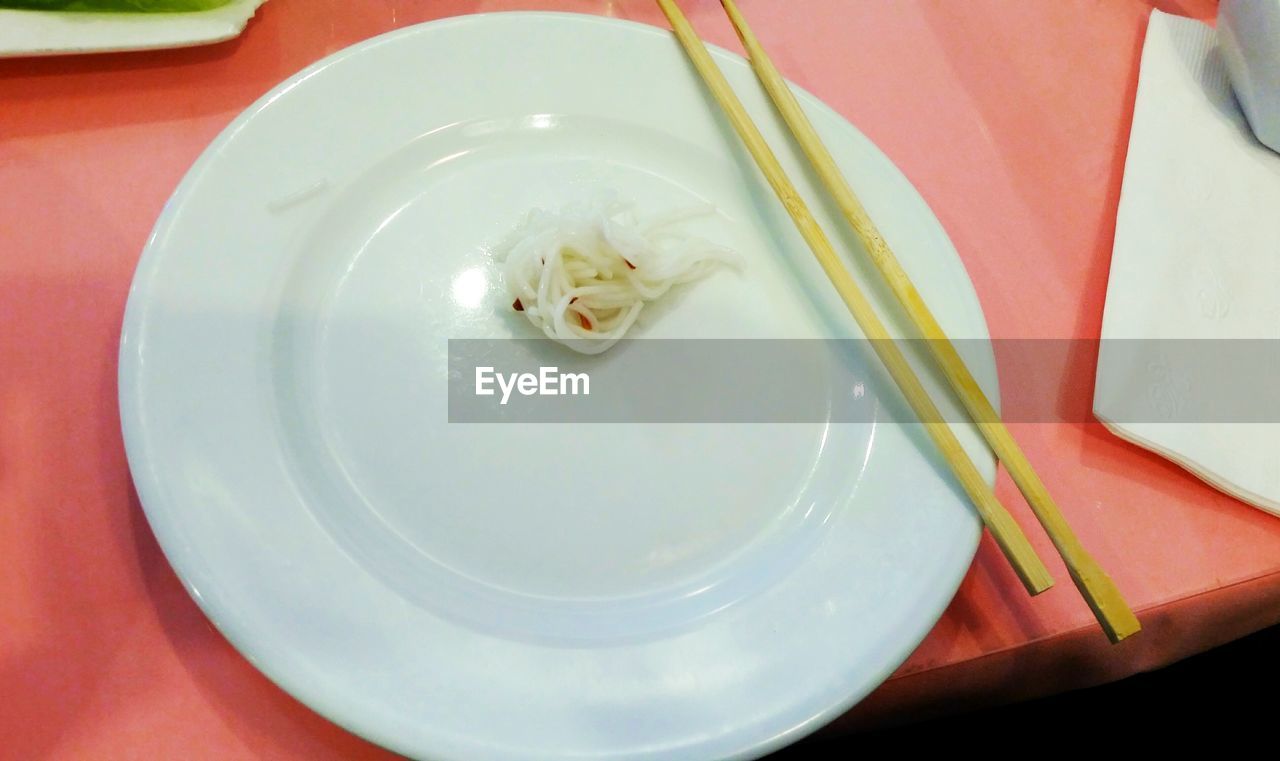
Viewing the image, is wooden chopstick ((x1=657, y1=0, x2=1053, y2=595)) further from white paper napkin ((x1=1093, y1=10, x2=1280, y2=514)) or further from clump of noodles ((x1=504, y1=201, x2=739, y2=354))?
white paper napkin ((x1=1093, y1=10, x2=1280, y2=514))

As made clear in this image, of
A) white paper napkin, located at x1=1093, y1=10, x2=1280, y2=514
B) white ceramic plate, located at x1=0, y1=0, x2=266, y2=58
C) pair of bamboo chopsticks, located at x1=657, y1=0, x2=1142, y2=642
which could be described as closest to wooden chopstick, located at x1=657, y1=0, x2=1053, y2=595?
pair of bamboo chopsticks, located at x1=657, y1=0, x2=1142, y2=642

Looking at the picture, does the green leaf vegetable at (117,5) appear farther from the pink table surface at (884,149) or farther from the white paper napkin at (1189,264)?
the white paper napkin at (1189,264)

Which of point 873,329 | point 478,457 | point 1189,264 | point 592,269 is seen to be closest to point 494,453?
point 478,457

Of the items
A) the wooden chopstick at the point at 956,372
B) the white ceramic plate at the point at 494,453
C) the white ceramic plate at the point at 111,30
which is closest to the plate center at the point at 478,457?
the white ceramic plate at the point at 494,453

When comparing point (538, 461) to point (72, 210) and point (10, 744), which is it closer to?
point (10, 744)

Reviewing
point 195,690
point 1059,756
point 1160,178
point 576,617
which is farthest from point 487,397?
point 1059,756

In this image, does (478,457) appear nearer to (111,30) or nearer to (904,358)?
(904,358)
